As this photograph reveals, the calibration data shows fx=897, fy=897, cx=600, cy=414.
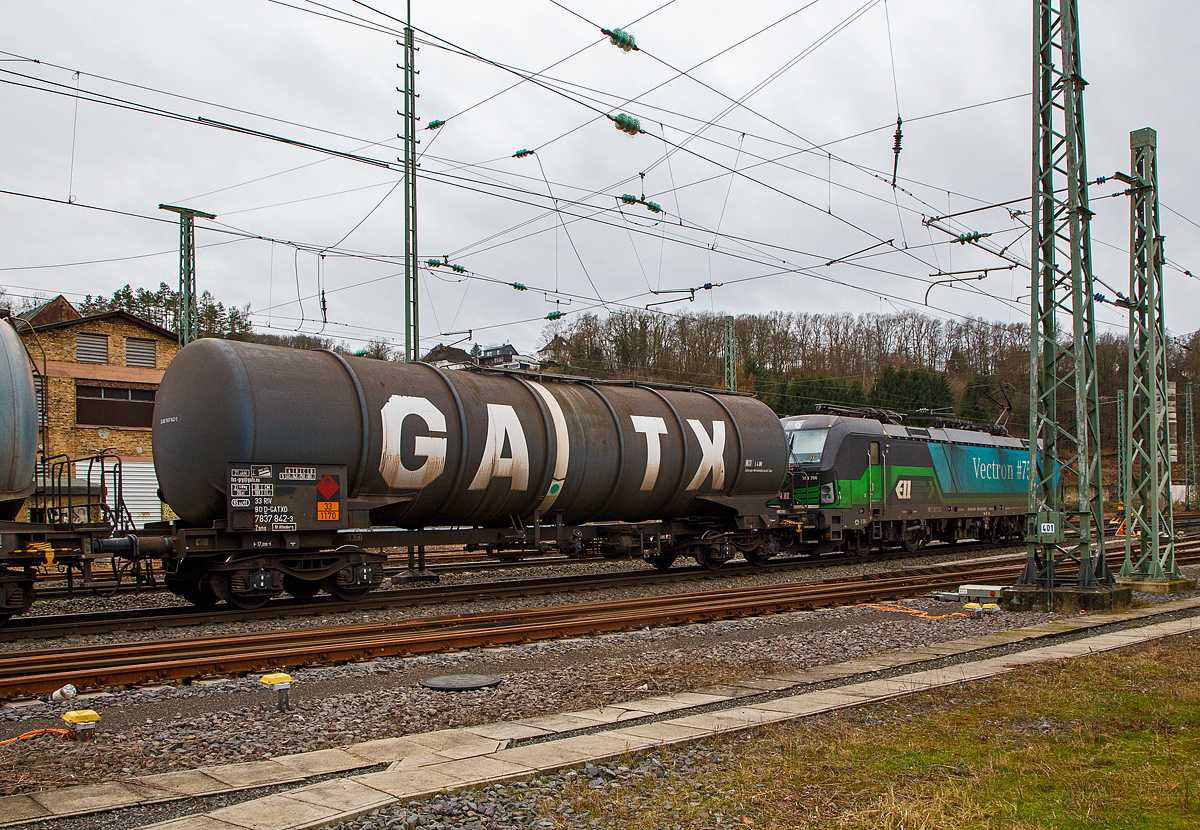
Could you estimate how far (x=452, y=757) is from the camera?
5828 millimetres

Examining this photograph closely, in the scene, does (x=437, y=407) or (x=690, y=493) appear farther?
(x=690, y=493)

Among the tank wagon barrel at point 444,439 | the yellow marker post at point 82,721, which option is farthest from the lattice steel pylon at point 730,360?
the yellow marker post at point 82,721

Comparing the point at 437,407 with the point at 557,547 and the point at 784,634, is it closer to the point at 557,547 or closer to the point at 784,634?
the point at 557,547

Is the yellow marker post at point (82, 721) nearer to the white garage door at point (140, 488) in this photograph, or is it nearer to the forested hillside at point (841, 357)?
the white garage door at point (140, 488)

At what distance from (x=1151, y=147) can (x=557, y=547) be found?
12.9m

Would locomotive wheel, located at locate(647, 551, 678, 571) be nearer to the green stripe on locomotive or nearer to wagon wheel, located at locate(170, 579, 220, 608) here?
the green stripe on locomotive

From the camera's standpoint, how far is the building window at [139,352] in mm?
35188

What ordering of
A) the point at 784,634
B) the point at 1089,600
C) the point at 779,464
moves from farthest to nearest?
the point at 779,464, the point at 1089,600, the point at 784,634

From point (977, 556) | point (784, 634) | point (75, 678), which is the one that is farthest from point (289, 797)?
point (977, 556)

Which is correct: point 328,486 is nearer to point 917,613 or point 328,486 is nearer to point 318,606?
point 318,606

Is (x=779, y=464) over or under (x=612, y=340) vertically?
under

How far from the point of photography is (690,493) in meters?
18.3

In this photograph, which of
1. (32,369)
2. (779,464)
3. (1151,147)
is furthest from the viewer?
(779,464)

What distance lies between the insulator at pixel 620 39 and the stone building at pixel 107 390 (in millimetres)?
25456
